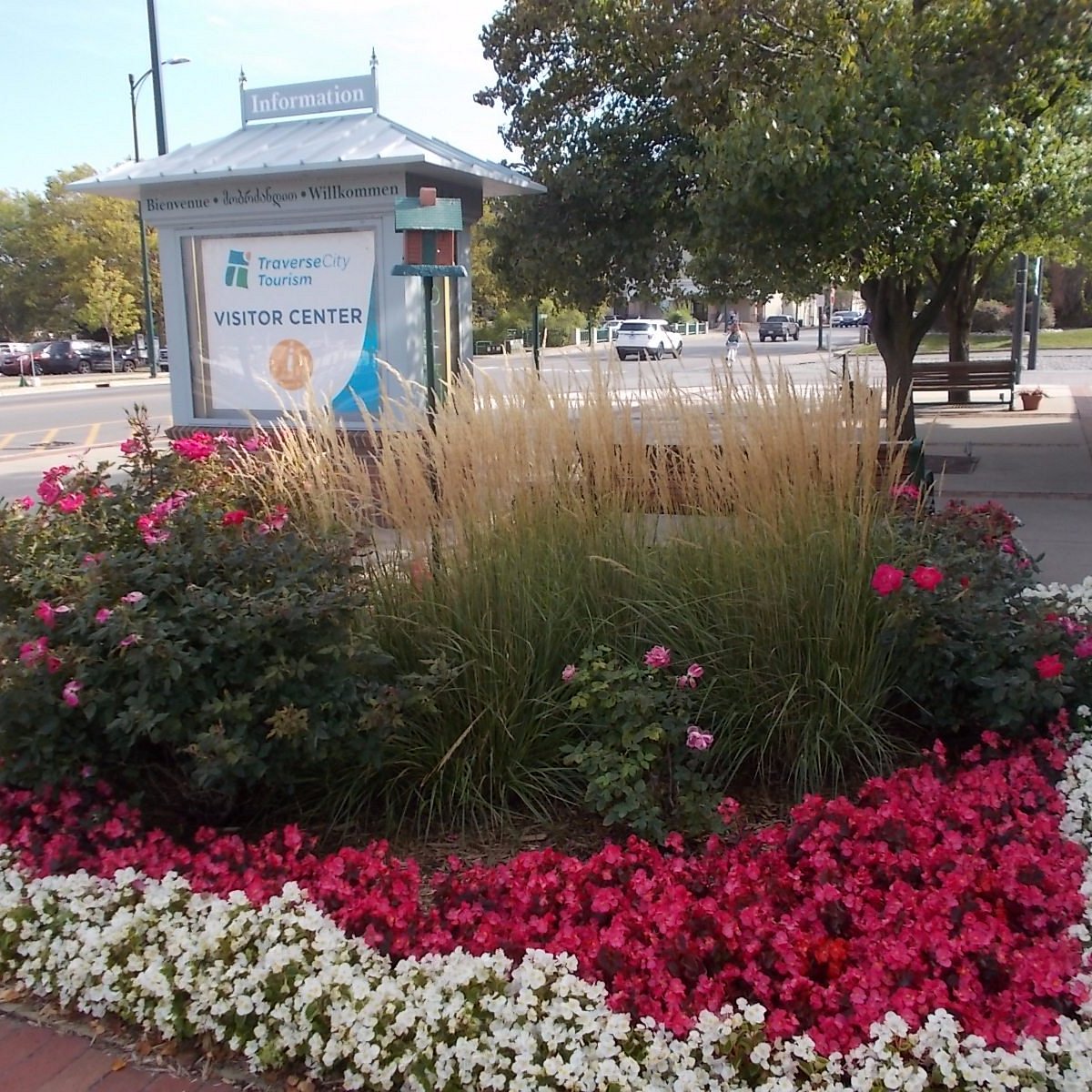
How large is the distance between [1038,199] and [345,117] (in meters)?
5.76

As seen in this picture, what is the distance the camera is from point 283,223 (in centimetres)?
872

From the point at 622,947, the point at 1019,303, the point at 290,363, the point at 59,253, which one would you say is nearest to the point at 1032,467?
the point at 290,363

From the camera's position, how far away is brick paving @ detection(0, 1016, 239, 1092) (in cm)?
234

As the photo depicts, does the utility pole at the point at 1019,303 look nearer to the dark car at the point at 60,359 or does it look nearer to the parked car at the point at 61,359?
the dark car at the point at 60,359

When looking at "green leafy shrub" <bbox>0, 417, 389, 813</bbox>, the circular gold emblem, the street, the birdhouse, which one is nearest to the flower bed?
"green leafy shrub" <bbox>0, 417, 389, 813</bbox>

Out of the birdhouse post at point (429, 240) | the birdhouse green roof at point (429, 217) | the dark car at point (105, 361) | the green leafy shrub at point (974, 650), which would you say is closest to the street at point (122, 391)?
the birdhouse post at point (429, 240)

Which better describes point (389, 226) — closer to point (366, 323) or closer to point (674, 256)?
point (366, 323)

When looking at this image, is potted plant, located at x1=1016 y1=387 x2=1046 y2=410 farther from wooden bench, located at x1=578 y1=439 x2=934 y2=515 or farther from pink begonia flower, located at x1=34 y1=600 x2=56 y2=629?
pink begonia flower, located at x1=34 y1=600 x2=56 y2=629

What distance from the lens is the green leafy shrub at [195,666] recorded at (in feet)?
9.45

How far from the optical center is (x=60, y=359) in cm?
4303

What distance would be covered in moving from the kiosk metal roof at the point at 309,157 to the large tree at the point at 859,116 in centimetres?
Result: 191

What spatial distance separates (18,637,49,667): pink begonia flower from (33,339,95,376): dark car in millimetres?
43865

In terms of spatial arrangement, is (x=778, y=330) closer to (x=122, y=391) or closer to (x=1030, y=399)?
(x=122, y=391)

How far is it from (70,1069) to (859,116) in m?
7.67
